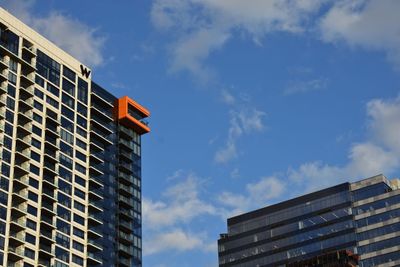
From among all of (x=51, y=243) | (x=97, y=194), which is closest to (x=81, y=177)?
(x=97, y=194)

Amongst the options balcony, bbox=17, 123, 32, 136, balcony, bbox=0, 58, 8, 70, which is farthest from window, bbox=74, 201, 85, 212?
balcony, bbox=0, 58, 8, 70

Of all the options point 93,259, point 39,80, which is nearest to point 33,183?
point 93,259

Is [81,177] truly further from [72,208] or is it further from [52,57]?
[52,57]

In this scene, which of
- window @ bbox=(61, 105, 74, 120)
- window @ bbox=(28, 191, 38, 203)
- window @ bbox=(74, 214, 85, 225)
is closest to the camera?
window @ bbox=(28, 191, 38, 203)

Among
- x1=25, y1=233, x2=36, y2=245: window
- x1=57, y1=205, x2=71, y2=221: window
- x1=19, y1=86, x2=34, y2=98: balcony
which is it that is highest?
x1=19, y1=86, x2=34, y2=98: balcony

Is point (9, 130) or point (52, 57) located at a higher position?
point (52, 57)

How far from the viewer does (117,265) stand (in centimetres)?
19800

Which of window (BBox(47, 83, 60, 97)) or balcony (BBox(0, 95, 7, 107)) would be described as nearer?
balcony (BBox(0, 95, 7, 107))

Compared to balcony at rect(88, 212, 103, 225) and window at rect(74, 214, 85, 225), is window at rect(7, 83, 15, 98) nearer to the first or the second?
window at rect(74, 214, 85, 225)

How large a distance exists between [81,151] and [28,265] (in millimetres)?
33049

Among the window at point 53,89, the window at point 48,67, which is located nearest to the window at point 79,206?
the window at point 53,89

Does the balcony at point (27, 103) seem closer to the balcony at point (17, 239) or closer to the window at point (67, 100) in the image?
the window at point (67, 100)

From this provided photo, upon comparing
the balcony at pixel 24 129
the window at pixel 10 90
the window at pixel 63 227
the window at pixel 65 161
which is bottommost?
the window at pixel 63 227

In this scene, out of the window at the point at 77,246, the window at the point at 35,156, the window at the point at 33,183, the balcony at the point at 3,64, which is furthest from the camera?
the window at the point at 77,246
